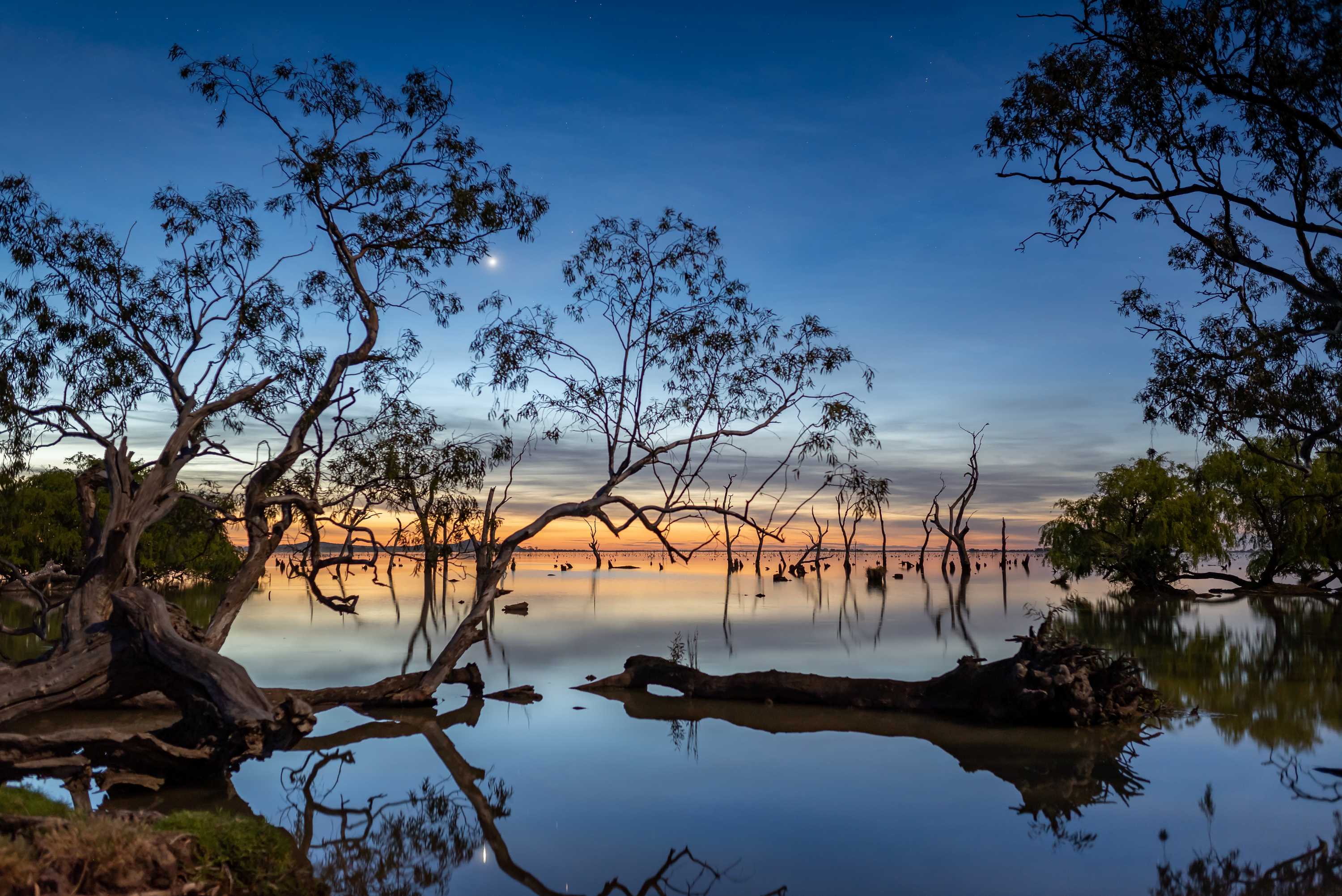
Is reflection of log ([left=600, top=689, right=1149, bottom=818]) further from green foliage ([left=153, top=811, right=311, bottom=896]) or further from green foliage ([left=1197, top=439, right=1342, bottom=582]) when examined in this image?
green foliage ([left=1197, top=439, right=1342, bottom=582])

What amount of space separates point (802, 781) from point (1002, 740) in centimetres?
344

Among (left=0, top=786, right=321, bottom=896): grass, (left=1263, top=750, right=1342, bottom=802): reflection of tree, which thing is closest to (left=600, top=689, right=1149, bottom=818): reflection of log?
(left=1263, top=750, right=1342, bottom=802): reflection of tree

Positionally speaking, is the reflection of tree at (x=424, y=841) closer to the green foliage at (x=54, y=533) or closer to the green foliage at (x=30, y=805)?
the green foliage at (x=30, y=805)

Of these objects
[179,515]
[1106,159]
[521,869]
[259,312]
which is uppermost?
[1106,159]

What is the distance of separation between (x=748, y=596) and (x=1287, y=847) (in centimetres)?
3408

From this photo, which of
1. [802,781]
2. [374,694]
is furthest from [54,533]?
[802,781]

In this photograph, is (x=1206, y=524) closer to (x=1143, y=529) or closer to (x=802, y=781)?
(x=1143, y=529)

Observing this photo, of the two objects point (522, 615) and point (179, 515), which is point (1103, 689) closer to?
point (179, 515)

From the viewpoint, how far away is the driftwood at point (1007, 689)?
12.1 m

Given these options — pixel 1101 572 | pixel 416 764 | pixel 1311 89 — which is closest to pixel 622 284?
pixel 416 764

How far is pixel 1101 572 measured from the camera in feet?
146

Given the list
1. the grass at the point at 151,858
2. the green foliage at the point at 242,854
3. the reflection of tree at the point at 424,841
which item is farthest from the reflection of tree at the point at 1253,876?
the grass at the point at 151,858

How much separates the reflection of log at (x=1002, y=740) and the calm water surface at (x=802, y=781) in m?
0.04

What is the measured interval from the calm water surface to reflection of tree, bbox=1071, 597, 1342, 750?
0.09 meters
